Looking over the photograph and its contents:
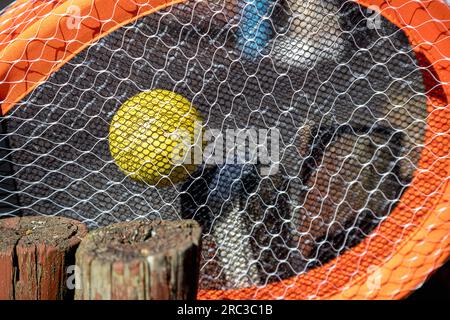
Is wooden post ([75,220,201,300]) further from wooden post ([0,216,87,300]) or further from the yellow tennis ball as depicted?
the yellow tennis ball

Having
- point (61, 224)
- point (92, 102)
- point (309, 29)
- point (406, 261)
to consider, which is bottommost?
point (406, 261)

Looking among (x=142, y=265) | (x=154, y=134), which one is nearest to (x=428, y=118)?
(x=154, y=134)

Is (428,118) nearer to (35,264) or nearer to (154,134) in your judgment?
(154,134)

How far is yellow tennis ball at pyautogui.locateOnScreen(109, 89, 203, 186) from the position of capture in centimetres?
144

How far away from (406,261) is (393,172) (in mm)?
247

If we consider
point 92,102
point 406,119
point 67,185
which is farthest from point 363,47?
point 67,185

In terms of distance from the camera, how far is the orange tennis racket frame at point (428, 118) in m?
1.33

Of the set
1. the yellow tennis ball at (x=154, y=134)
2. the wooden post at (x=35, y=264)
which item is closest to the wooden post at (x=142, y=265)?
the wooden post at (x=35, y=264)

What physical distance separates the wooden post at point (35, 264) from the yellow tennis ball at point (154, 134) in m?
0.39

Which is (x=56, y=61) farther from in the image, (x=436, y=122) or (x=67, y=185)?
(x=436, y=122)

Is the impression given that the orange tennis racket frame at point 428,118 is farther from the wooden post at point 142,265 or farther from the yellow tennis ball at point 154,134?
the wooden post at point 142,265

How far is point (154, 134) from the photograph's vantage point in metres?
1.44

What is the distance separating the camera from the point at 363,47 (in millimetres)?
1542

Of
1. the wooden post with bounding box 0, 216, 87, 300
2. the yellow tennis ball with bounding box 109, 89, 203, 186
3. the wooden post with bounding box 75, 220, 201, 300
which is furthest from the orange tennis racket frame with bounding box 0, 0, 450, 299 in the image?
the wooden post with bounding box 75, 220, 201, 300
